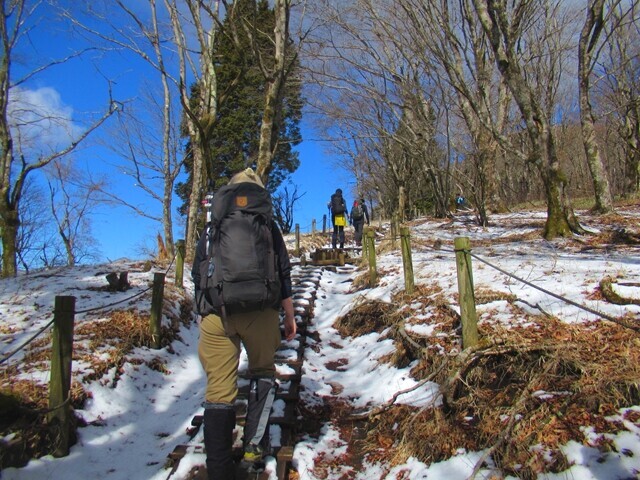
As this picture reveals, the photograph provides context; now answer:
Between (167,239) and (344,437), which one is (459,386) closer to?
(344,437)

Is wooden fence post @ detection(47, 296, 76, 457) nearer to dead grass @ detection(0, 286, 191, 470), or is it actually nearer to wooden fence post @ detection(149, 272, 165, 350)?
dead grass @ detection(0, 286, 191, 470)

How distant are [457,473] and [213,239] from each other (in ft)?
6.84

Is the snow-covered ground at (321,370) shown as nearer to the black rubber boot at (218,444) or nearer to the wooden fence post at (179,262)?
the wooden fence post at (179,262)

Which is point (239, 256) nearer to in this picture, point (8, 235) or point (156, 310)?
point (156, 310)

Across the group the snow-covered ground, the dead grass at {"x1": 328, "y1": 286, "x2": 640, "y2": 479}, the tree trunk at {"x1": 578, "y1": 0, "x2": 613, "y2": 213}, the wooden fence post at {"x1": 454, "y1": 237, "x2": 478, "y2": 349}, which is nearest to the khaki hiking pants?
the snow-covered ground

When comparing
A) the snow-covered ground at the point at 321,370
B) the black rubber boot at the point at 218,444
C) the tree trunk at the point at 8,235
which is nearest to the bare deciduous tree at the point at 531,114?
the snow-covered ground at the point at 321,370

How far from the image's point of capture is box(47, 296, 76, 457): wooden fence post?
3.15 metres

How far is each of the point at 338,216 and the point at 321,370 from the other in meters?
9.82

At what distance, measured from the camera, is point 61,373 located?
3205mm

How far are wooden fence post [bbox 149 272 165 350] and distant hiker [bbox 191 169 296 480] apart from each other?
9.00ft

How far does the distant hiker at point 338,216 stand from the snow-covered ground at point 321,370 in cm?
667

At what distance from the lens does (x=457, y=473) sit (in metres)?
2.53

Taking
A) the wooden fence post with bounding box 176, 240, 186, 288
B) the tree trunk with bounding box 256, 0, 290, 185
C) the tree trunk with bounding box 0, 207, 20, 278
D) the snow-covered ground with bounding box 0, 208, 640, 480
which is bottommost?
the snow-covered ground with bounding box 0, 208, 640, 480

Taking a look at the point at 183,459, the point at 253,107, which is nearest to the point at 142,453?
the point at 183,459
